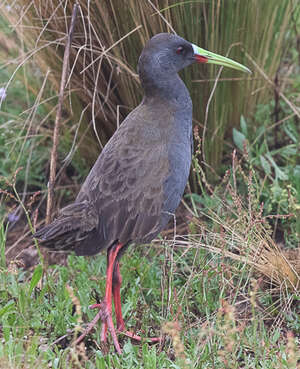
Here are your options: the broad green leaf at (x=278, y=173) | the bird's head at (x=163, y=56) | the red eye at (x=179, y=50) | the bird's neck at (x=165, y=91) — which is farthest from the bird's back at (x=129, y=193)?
the broad green leaf at (x=278, y=173)

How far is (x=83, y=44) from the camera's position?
4.04m

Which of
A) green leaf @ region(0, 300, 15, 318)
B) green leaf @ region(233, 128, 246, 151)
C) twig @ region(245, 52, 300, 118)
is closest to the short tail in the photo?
green leaf @ region(0, 300, 15, 318)

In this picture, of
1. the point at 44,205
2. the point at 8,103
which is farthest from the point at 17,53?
the point at 44,205

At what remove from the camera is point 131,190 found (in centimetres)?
324

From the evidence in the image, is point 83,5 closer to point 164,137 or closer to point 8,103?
point 164,137

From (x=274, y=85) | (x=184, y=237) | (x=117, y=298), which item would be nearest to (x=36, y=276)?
(x=117, y=298)

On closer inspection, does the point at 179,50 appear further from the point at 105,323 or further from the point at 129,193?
the point at 105,323

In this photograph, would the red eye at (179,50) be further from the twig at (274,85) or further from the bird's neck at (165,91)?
the twig at (274,85)

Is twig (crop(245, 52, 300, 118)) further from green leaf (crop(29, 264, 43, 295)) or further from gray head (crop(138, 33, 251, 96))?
green leaf (crop(29, 264, 43, 295))

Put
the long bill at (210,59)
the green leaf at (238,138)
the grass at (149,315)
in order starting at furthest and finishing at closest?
the green leaf at (238,138) → the long bill at (210,59) → the grass at (149,315)

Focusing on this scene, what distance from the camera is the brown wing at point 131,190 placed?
3242 millimetres

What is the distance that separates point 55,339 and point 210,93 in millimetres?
1720

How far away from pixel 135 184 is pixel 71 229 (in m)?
0.36

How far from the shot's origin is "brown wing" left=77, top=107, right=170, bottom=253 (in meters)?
3.24
